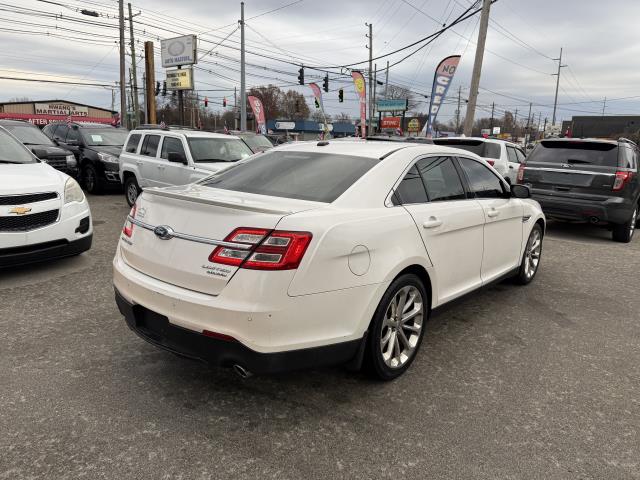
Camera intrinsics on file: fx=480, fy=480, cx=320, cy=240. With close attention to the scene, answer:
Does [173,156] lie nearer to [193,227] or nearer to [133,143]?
[133,143]

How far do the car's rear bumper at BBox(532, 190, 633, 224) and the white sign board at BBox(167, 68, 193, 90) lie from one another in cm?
2775

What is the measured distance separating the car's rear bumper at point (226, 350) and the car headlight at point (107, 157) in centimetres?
1011

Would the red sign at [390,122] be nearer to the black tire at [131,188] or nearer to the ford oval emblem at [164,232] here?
the black tire at [131,188]

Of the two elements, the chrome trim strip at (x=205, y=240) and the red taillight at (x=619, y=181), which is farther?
the red taillight at (x=619, y=181)

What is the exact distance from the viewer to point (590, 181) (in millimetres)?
8023

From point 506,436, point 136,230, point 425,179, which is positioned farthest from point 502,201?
point 136,230

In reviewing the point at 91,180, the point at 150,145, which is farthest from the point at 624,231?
the point at 91,180

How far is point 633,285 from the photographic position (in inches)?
229

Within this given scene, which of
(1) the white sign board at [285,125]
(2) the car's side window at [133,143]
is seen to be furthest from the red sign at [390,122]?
(2) the car's side window at [133,143]

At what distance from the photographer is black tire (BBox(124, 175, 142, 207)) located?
10.1 meters

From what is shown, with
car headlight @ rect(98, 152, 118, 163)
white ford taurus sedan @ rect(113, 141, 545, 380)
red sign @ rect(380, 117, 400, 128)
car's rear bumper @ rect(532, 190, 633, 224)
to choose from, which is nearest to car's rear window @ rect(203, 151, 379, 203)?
white ford taurus sedan @ rect(113, 141, 545, 380)

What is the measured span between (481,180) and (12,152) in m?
5.71

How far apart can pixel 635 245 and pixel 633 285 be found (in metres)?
3.07

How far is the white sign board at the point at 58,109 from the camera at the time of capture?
2803 inches
